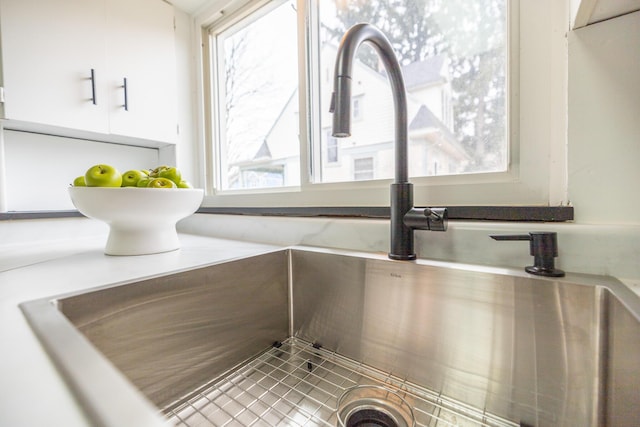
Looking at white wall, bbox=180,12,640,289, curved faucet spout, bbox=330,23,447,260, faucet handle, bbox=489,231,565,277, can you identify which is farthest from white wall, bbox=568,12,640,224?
curved faucet spout, bbox=330,23,447,260

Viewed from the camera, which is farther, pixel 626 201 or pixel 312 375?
pixel 312 375

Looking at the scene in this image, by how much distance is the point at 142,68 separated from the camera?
4.24 feet

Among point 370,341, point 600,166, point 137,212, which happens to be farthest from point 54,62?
point 600,166

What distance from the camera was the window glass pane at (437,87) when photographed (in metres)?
0.70

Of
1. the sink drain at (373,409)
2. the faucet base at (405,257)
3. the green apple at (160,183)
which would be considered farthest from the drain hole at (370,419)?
the green apple at (160,183)

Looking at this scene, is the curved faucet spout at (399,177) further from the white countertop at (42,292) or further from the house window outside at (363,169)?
the white countertop at (42,292)

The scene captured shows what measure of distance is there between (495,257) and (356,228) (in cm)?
32

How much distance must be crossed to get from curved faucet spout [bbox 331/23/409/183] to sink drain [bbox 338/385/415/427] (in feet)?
1.38

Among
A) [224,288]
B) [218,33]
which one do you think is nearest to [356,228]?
[224,288]

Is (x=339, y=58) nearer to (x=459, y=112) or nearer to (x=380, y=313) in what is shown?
(x=459, y=112)

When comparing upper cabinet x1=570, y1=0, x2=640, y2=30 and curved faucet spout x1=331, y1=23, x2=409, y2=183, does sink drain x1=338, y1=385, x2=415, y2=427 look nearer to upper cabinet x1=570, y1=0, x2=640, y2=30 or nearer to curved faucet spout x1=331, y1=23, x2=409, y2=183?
curved faucet spout x1=331, y1=23, x2=409, y2=183

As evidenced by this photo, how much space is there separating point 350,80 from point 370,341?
1.76 feet

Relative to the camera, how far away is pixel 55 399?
212 mm

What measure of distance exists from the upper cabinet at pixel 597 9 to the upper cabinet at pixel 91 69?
Result: 1460 mm
